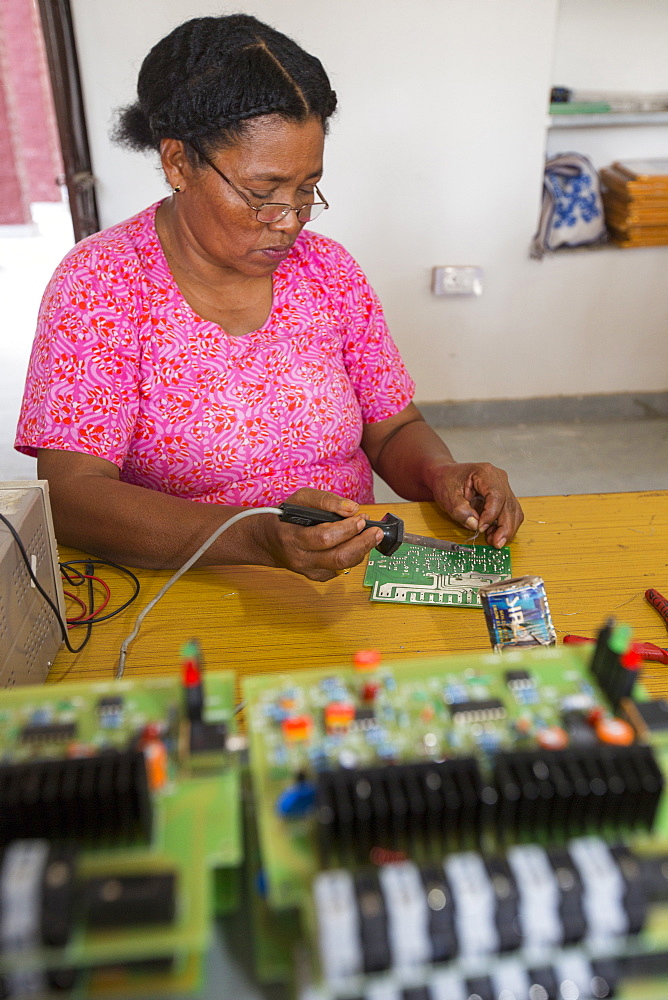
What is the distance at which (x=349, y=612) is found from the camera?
1.27 meters

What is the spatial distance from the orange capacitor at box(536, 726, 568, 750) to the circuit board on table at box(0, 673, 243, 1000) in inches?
9.6

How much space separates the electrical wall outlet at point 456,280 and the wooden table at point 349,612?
2.18 m

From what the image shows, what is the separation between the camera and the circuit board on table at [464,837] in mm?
569

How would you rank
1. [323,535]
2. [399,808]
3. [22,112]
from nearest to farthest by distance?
[399,808], [323,535], [22,112]

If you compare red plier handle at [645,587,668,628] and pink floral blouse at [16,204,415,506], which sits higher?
pink floral blouse at [16,204,415,506]

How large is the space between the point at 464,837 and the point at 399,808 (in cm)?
7

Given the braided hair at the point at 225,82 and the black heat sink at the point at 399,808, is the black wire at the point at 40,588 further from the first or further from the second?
the braided hair at the point at 225,82

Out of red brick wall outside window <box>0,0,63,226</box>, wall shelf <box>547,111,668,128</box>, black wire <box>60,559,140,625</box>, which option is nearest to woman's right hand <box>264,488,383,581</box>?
black wire <box>60,559,140,625</box>

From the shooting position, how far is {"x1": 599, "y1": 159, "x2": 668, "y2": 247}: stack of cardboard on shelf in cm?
335

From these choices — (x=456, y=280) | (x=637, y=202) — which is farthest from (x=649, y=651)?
(x=637, y=202)

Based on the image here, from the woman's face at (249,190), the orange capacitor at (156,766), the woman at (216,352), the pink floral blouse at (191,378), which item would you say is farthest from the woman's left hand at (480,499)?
the orange capacitor at (156,766)

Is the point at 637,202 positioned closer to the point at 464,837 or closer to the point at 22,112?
the point at 464,837

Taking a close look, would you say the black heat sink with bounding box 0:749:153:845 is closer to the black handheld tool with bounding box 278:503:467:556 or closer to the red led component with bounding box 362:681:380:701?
the red led component with bounding box 362:681:380:701

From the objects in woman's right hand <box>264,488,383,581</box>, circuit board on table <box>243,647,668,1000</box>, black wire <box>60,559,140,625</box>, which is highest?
circuit board on table <box>243,647,668,1000</box>
